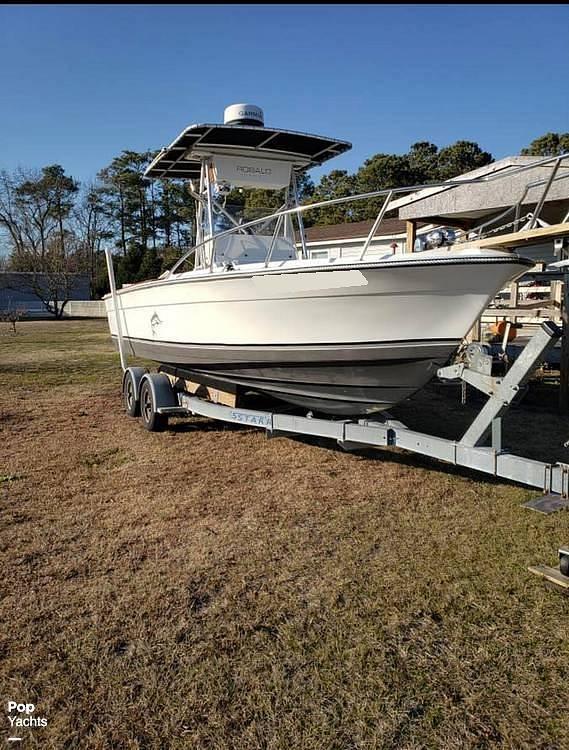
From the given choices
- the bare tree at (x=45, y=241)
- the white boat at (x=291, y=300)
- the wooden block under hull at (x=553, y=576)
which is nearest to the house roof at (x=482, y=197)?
the white boat at (x=291, y=300)

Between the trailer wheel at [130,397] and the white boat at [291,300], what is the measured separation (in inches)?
15.7

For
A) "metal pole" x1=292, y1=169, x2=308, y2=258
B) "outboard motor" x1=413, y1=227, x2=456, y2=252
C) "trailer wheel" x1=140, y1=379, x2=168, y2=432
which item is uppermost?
"metal pole" x1=292, y1=169, x2=308, y2=258

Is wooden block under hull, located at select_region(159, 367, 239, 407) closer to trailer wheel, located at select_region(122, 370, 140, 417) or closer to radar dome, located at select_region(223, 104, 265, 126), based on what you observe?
trailer wheel, located at select_region(122, 370, 140, 417)

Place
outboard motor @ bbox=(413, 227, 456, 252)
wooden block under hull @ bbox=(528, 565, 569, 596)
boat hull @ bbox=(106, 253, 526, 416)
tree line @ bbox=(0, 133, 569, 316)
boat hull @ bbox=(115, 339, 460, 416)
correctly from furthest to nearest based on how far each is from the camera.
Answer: tree line @ bbox=(0, 133, 569, 316) < outboard motor @ bbox=(413, 227, 456, 252) < boat hull @ bbox=(115, 339, 460, 416) < boat hull @ bbox=(106, 253, 526, 416) < wooden block under hull @ bbox=(528, 565, 569, 596)

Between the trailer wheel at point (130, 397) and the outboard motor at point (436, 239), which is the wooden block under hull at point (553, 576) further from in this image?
the trailer wheel at point (130, 397)

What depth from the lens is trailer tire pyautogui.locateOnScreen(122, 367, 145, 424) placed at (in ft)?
22.8

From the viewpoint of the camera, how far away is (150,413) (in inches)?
252

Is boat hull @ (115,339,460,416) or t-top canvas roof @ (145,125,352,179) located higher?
t-top canvas roof @ (145,125,352,179)

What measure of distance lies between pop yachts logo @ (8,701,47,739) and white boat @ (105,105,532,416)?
309 cm

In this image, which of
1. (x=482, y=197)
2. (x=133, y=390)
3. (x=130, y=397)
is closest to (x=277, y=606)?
(x=133, y=390)

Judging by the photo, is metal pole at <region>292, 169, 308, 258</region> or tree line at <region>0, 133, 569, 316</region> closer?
metal pole at <region>292, 169, 308, 258</region>

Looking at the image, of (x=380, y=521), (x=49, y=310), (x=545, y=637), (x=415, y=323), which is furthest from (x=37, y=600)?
(x=49, y=310)

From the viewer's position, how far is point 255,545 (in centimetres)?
362

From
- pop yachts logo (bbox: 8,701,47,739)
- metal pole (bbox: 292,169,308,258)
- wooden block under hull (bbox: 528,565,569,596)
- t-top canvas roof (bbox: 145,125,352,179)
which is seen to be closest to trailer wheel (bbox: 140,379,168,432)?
metal pole (bbox: 292,169,308,258)
